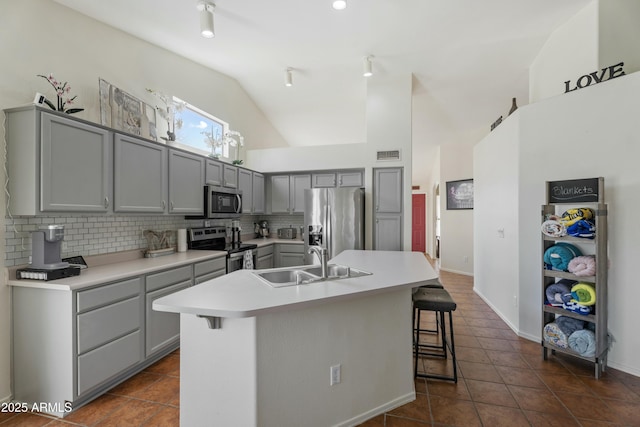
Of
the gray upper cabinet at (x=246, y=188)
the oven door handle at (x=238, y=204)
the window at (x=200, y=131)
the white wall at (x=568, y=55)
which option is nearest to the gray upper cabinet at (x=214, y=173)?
the window at (x=200, y=131)

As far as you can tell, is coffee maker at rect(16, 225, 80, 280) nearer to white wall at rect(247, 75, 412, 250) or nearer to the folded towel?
white wall at rect(247, 75, 412, 250)

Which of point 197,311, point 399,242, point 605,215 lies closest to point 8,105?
point 197,311

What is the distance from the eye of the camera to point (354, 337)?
5.86 feet

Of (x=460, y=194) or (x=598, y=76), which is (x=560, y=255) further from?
(x=460, y=194)

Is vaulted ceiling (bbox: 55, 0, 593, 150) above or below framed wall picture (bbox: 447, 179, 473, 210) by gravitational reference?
above

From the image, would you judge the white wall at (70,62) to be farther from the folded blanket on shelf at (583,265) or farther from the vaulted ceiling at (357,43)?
the folded blanket on shelf at (583,265)

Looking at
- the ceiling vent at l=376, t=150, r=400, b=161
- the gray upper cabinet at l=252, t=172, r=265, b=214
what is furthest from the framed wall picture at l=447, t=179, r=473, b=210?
the gray upper cabinet at l=252, t=172, r=265, b=214

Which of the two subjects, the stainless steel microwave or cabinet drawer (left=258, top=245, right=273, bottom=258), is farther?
cabinet drawer (left=258, top=245, right=273, bottom=258)

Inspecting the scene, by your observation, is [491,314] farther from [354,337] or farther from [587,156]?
[354,337]

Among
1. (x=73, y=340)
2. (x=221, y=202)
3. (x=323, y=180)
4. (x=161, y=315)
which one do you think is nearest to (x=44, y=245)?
(x=73, y=340)

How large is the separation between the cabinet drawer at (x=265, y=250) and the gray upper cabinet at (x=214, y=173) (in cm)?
119

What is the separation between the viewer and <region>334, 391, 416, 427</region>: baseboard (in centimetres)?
177

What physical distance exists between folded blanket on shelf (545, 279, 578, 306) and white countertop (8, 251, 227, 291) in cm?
341

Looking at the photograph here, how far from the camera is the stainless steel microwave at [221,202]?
365 centimetres
